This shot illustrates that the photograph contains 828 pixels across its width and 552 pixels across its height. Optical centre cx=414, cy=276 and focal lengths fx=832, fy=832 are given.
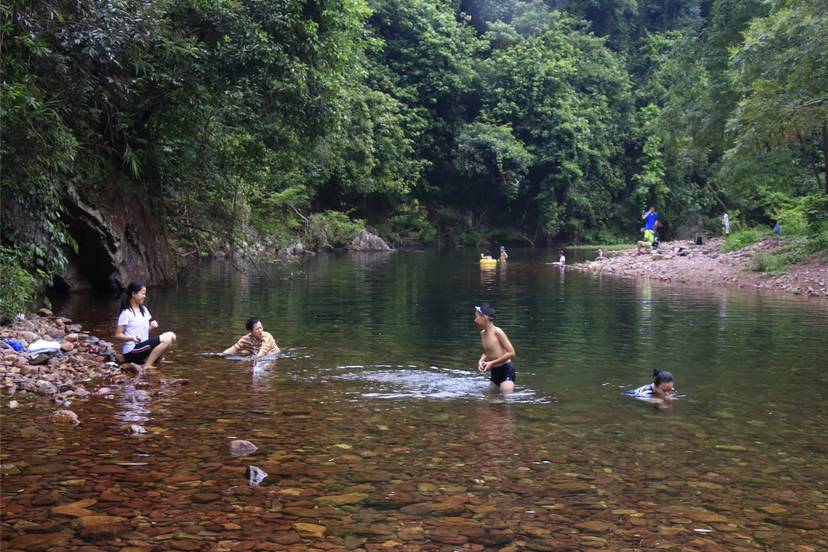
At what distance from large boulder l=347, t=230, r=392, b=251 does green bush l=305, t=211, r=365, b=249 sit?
0.37 meters

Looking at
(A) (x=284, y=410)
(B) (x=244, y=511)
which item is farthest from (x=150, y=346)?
(B) (x=244, y=511)

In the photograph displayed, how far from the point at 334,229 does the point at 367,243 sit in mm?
2859

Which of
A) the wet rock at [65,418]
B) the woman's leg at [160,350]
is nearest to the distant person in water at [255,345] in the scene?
the woman's leg at [160,350]

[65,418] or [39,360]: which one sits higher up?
[39,360]

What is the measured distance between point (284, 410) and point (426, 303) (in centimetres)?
1192

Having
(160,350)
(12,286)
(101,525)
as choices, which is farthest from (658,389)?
(12,286)

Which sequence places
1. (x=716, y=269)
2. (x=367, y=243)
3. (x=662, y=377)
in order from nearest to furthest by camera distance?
1. (x=662, y=377)
2. (x=716, y=269)
3. (x=367, y=243)

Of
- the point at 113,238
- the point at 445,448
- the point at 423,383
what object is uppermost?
the point at 113,238

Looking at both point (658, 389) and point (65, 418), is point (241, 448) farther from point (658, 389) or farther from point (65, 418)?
point (658, 389)

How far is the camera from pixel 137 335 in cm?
1148

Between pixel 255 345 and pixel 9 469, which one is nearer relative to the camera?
pixel 9 469

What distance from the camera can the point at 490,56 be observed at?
5806 cm

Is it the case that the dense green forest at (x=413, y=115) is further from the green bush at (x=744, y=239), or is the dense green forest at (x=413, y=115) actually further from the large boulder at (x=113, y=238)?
the green bush at (x=744, y=239)

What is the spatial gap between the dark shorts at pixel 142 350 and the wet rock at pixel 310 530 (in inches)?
239
